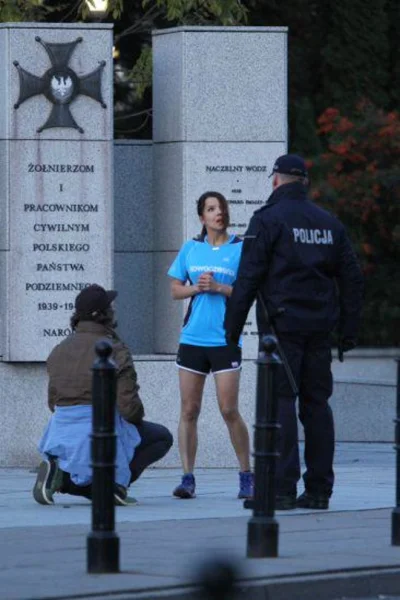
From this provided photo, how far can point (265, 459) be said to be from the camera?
316 inches

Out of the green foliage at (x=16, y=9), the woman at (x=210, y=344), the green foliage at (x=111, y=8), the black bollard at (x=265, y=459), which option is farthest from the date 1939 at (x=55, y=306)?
the black bollard at (x=265, y=459)

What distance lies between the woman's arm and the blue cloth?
0.99 metres

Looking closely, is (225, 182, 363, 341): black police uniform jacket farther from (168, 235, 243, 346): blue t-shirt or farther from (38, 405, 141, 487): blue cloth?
(38, 405, 141, 487): blue cloth

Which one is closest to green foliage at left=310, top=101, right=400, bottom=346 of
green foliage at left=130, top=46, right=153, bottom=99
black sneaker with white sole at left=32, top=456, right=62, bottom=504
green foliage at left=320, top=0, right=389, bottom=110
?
green foliage at left=320, top=0, right=389, bottom=110

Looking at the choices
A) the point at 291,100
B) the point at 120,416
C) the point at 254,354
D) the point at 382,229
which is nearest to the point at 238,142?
the point at 254,354

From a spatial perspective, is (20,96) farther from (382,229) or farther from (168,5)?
(382,229)

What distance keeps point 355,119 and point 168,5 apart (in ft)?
57.3

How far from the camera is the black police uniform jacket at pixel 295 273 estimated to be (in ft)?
33.0

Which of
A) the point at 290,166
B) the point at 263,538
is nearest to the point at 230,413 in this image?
the point at 290,166

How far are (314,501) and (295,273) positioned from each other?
1.33m

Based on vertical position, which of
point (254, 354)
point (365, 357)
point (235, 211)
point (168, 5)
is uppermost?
point (168, 5)

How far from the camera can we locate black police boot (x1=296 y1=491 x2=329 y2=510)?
1029 centimetres

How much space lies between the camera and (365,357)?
30.0m

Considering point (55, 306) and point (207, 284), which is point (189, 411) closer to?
point (207, 284)
